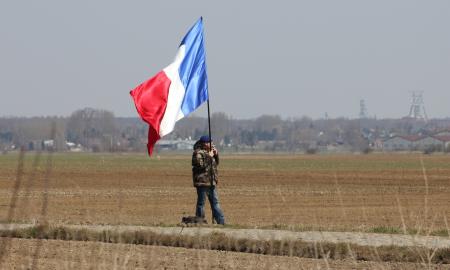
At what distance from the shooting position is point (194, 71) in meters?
19.1

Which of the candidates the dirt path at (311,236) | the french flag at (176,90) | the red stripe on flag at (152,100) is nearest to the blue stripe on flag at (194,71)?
the french flag at (176,90)

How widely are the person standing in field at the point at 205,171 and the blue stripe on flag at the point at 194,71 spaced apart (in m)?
0.60

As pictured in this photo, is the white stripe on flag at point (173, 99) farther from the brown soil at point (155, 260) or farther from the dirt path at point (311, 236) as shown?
the brown soil at point (155, 260)

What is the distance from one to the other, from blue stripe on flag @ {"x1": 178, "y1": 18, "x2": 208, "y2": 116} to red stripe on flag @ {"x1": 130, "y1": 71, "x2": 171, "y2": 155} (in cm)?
44

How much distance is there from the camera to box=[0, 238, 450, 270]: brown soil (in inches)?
477

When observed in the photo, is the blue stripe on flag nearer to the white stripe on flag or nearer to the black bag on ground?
A: the white stripe on flag

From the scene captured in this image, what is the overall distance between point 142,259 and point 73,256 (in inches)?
33.6

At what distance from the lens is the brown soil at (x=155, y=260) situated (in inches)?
477

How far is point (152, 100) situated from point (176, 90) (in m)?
0.48

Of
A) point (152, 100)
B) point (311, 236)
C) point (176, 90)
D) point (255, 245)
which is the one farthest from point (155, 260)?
point (176, 90)

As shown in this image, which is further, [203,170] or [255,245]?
[203,170]

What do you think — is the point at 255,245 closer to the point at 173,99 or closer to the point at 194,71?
the point at 173,99

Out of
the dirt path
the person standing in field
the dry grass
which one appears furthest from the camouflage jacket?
the dry grass

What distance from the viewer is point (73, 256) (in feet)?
43.5
